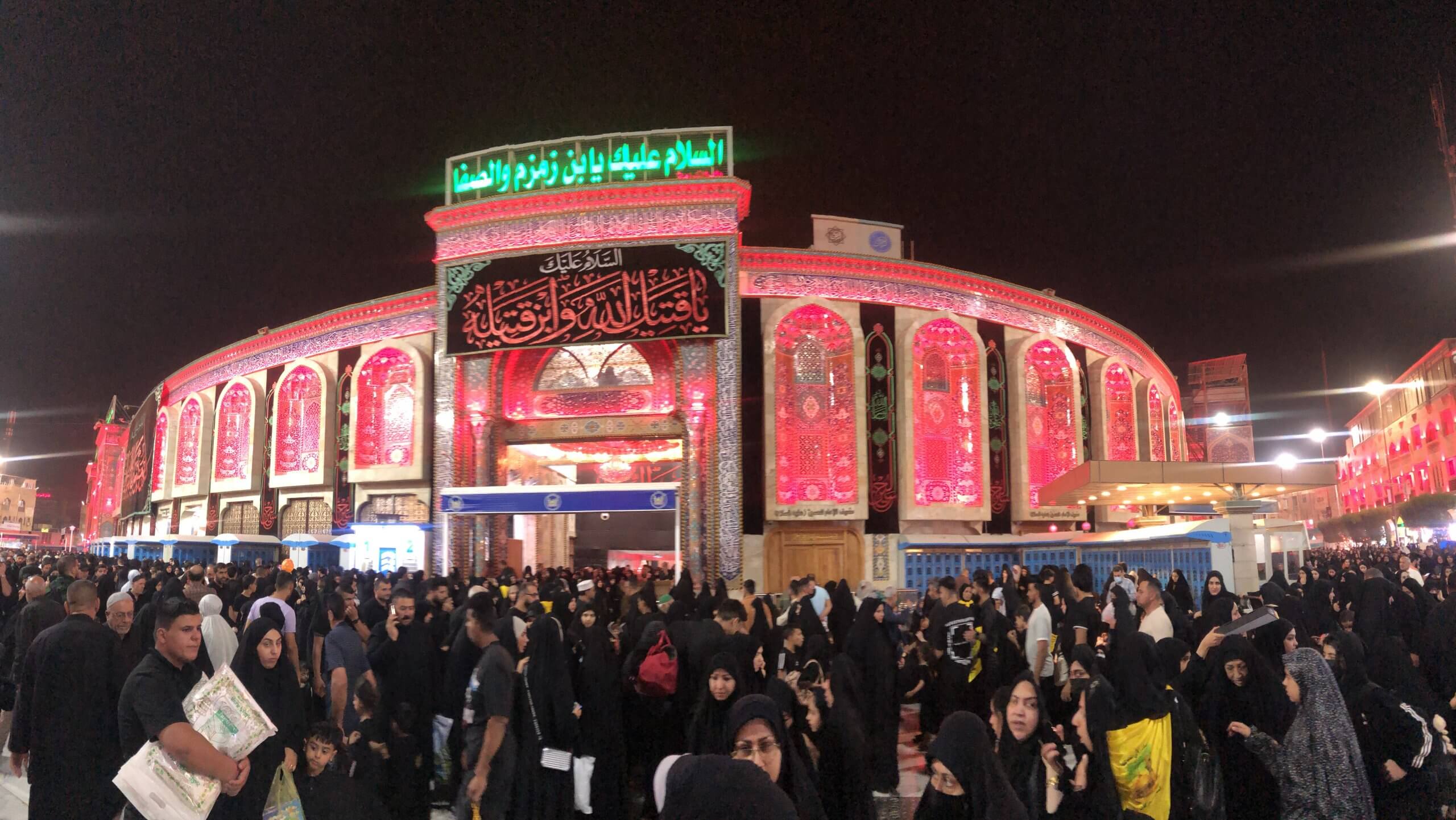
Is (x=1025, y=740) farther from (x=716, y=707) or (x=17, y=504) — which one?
(x=17, y=504)

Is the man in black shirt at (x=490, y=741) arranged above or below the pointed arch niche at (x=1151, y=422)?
below

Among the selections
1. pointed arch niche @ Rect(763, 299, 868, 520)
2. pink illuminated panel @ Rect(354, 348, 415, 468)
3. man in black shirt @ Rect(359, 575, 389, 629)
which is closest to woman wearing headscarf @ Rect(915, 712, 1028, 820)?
man in black shirt @ Rect(359, 575, 389, 629)

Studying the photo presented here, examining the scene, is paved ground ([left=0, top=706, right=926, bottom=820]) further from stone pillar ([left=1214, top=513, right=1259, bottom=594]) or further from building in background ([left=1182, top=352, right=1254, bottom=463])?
building in background ([left=1182, top=352, right=1254, bottom=463])

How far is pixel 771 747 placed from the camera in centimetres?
273

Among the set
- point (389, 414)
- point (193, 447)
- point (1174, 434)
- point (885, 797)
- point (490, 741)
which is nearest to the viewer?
point (490, 741)

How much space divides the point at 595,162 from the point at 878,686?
14.6 m

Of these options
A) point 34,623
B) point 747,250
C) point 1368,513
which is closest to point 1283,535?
point 747,250

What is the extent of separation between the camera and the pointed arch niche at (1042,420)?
19.5 m


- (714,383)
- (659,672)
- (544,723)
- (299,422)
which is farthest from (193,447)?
(544,723)

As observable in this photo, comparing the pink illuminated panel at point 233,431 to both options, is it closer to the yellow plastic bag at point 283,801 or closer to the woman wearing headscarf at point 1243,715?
the yellow plastic bag at point 283,801

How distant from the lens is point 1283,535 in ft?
52.6

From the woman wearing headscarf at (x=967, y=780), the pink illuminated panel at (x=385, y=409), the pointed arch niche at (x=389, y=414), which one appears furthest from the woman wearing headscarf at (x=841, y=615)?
the pink illuminated panel at (x=385, y=409)

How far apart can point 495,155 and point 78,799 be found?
56.3 feet

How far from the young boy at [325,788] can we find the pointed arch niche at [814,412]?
14203 millimetres
